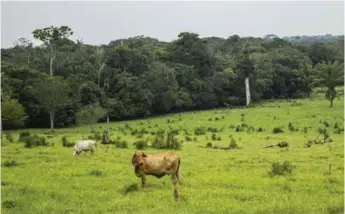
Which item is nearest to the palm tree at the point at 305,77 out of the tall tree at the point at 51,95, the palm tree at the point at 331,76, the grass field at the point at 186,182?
the palm tree at the point at 331,76

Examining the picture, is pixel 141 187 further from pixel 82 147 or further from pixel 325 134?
pixel 325 134

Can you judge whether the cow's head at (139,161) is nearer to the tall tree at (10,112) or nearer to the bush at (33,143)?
the bush at (33,143)

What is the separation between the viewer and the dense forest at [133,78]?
52000mm

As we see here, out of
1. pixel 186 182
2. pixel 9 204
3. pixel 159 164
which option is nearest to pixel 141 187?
pixel 159 164

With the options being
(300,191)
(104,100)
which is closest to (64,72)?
(104,100)

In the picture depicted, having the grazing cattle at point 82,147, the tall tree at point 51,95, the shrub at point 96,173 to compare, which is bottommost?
the shrub at point 96,173

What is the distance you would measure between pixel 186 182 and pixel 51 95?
3592 centimetres

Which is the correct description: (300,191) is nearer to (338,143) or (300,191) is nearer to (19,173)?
(19,173)

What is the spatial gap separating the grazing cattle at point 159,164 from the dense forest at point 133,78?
106 feet

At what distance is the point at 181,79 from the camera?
226ft

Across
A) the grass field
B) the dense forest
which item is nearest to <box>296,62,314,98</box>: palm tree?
the dense forest

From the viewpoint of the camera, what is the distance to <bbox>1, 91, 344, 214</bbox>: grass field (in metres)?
12.6

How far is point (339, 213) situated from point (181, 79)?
2249 inches

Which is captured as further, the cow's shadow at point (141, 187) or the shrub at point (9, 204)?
the cow's shadow at point (141, 187)
